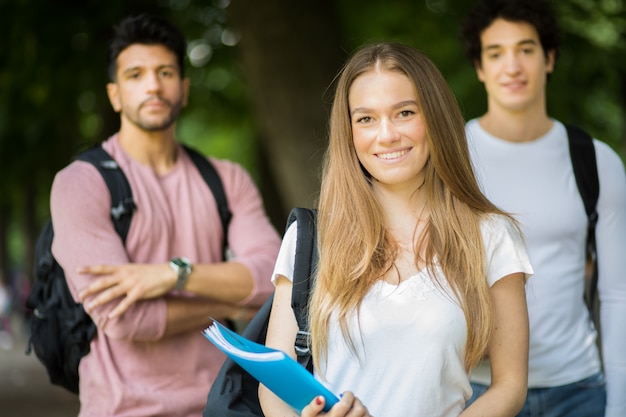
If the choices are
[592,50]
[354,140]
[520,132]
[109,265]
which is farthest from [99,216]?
[592,50]

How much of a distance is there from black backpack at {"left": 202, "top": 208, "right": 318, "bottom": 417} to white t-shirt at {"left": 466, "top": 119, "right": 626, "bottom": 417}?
0.99m

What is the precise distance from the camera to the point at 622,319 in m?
3.98

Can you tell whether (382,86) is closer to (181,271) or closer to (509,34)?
(181,271)

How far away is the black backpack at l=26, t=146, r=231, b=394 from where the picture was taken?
407 cm

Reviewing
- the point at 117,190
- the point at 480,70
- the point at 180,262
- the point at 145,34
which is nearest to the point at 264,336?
the point at 180,262

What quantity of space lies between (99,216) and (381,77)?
60.1 inches

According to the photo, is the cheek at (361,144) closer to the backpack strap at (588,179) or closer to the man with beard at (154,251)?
the man with beard at (154,251)

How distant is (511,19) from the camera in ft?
14.3

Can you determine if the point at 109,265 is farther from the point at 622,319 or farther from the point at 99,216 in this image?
the point at 622,319

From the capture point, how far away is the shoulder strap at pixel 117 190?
407 cm

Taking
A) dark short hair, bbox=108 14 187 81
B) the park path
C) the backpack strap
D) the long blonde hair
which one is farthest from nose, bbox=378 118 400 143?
the park path

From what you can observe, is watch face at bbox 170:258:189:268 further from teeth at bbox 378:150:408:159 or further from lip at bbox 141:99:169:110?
teeth at bbox 378:150:408:159

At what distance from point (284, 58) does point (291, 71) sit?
4.6 inches

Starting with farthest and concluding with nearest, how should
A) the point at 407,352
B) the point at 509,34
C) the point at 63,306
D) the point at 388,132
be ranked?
1. the point at 509,34
2. the point at 63,306
3. the point at 388,132
4. the point at 407,352
